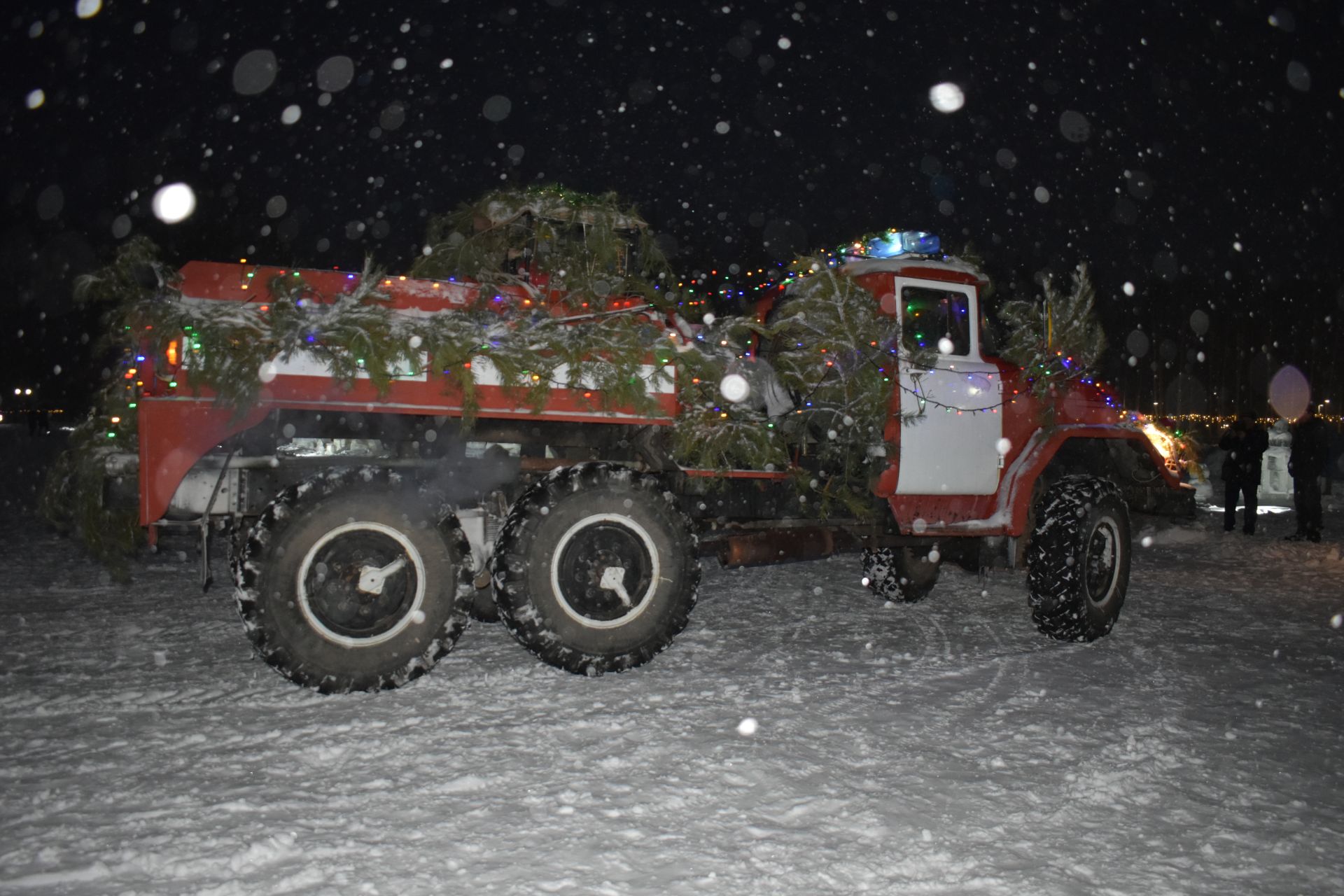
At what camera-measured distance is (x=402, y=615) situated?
187 inches

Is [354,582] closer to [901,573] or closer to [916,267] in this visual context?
[916,267]

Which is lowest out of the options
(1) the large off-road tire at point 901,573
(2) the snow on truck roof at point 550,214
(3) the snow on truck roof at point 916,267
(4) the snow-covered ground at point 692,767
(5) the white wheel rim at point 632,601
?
(4) the snow-covered ground at point 692,767

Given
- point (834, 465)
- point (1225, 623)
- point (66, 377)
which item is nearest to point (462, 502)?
point (834, 465)

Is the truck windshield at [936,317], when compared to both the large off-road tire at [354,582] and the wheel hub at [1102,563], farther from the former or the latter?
the large off-road tire at [354,582]

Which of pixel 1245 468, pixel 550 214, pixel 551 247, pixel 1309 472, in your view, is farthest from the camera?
pixel 1245 468

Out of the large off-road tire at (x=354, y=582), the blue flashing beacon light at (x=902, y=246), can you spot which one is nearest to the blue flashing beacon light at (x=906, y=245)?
the blue flashing beacon light at (x=902, y=246)

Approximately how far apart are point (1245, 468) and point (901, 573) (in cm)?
838

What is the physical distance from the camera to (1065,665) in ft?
18.8

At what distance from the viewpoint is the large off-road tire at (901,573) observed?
784cm

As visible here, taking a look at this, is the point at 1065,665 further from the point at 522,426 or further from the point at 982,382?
the point at 522,426

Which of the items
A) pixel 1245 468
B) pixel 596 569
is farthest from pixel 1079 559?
pixel 1245 468

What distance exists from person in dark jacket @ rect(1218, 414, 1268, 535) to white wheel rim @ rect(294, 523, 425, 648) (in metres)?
12.3

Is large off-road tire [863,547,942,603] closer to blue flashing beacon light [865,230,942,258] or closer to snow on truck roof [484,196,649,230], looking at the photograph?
blue flashing beacon light [865,230,942,258]

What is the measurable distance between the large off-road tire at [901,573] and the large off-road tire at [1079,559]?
4.23ft
